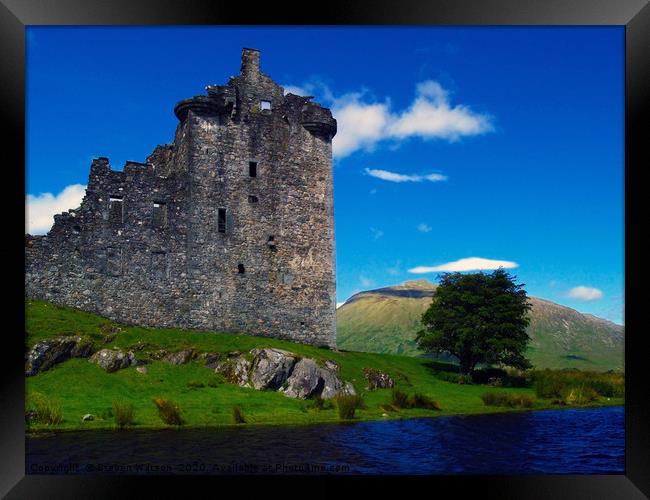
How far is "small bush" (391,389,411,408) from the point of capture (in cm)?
2555

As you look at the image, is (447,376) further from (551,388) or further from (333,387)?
(333,387)

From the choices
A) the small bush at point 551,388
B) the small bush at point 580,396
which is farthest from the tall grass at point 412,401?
the small bush at point 580,396

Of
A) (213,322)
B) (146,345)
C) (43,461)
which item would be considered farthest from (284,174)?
(43,461)

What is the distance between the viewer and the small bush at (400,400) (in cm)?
2555

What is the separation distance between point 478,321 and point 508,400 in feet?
31.7

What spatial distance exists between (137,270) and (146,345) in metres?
4.65

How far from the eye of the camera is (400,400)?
25625 mm

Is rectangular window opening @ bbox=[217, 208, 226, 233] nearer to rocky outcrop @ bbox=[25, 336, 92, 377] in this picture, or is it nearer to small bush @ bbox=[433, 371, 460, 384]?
rocky outcrop @ bbox=[25, 336, 92, 377]

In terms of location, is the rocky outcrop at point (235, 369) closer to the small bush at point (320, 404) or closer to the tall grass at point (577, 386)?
the small bush at point (320, 404)

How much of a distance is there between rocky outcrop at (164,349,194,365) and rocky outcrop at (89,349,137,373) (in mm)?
1520
